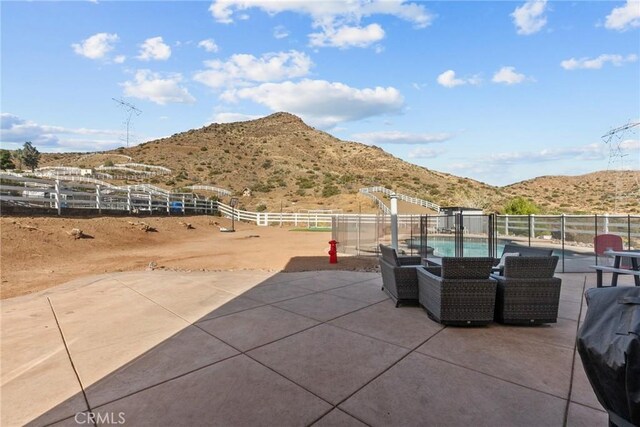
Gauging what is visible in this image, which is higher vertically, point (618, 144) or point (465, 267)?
point (618, 144)

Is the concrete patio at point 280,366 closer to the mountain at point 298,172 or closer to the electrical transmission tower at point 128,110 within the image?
the mountain at point 298,172

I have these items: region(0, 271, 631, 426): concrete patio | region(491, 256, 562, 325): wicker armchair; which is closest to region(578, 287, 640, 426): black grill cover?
region(0, 271, 631, 426): concrete patio

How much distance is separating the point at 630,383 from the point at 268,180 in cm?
5198

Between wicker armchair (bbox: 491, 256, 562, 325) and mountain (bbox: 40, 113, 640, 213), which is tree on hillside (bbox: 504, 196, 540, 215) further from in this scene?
wicker armchair (bbox: 491, 256, 562, 325)

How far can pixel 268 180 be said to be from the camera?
171 feet

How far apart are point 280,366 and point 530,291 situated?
3223mm

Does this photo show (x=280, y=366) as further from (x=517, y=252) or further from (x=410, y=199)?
(x=410, y=199)

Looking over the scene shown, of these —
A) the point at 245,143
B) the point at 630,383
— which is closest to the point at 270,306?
the point at 630,383

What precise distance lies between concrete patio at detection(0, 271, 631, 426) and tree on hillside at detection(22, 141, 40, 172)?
63545 mm

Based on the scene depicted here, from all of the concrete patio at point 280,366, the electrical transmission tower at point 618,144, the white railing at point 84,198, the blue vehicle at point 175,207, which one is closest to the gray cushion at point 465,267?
the concrete patio at point 280,366

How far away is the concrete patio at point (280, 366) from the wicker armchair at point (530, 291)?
184 mm

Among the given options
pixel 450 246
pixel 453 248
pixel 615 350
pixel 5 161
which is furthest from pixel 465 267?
pixel 5 161

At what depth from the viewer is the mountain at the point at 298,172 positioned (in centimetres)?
4169

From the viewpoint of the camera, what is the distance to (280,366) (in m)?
3.05
